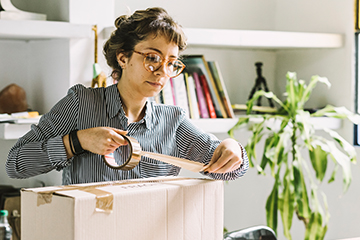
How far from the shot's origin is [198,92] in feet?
8.65

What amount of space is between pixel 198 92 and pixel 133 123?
4.28 ft

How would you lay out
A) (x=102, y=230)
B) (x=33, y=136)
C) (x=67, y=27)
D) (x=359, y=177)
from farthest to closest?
(x=359, y=177) < (x=67, y=27) < (x=33, y=136) < (x=102, y=230)

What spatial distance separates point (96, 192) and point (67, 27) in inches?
51.7

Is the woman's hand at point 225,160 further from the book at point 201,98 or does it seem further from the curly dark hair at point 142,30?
the book at point 201,98

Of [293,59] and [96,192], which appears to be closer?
[96,192]

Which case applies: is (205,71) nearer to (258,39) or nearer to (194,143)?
(258,39)

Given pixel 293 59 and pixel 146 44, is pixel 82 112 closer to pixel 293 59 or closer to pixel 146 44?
pixel 146 44

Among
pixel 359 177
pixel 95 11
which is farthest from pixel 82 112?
pixel 359 177

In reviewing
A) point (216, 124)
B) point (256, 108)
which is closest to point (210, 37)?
point (216, 124)

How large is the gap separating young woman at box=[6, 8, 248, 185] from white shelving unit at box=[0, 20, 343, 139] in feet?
2.19

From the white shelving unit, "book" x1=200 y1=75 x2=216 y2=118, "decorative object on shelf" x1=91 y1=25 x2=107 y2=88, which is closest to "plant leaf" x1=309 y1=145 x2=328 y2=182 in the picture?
the white shelving unit

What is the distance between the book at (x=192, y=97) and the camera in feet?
8.43

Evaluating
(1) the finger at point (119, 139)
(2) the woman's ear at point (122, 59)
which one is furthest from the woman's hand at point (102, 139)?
(2) the woman's ear at point (122, 59)

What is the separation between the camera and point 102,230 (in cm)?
86
